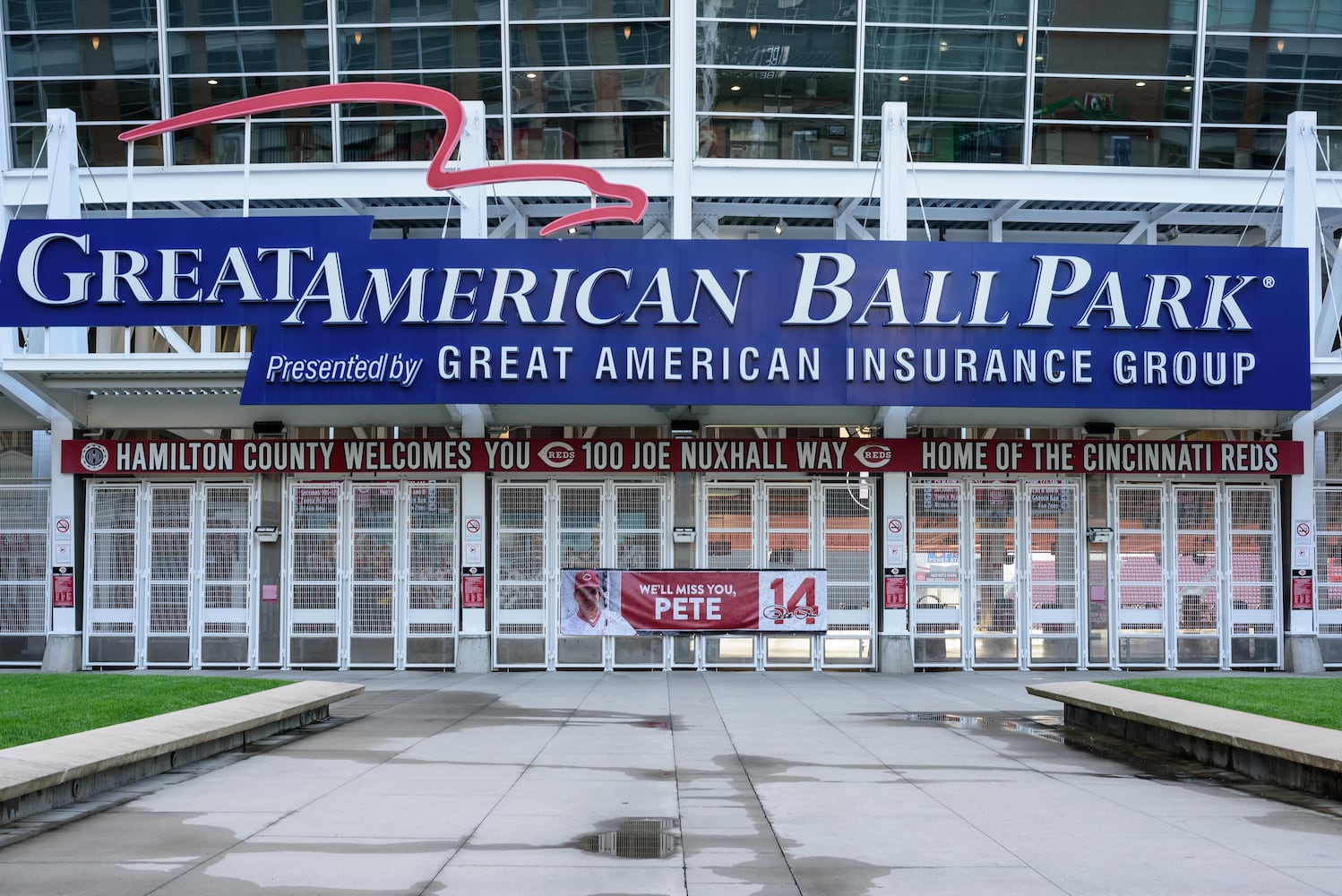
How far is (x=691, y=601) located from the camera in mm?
25469

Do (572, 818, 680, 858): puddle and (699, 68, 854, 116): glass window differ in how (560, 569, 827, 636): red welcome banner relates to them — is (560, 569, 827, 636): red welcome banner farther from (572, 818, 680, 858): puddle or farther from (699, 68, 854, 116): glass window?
(572, 818, 680, 858): puddle

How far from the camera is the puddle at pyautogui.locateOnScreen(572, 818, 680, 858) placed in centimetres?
913

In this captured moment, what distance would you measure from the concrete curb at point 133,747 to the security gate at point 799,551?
10.7 metres

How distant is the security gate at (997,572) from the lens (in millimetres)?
25922

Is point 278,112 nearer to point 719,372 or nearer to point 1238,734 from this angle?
point 719,372

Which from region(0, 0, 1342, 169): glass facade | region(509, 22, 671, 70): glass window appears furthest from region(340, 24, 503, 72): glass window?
region(509, 22, 671, 70): glass window

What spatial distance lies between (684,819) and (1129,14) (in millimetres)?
21424

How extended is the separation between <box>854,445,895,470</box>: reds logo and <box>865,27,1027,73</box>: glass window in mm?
7500

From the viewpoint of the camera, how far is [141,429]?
2545cm

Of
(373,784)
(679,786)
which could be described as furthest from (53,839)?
(679,786)

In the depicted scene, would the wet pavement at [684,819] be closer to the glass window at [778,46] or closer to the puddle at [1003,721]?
the puddle at [1003,721]

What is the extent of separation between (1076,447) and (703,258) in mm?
8231

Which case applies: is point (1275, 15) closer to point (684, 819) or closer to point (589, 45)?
point (589, 45)

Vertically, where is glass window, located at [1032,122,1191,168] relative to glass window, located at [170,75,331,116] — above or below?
below
